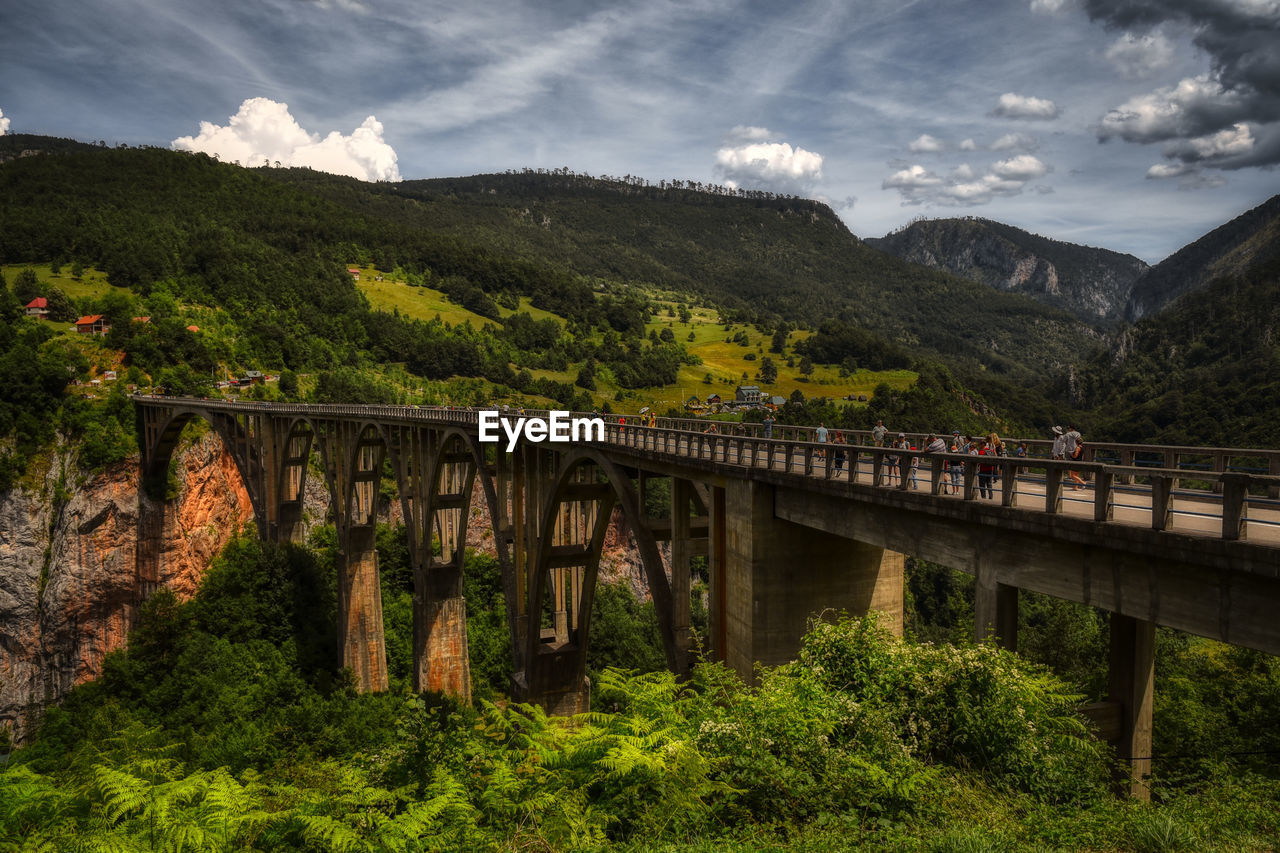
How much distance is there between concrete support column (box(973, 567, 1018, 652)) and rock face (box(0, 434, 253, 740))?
5893 centimetres

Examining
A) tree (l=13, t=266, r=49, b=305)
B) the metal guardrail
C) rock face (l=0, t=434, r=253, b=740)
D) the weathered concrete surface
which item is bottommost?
rock face (l=0, t=434, r=253, b=740)

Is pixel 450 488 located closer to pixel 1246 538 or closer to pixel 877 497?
pixel 877 497

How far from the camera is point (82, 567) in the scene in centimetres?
5156

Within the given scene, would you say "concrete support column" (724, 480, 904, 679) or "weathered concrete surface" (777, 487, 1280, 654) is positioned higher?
"weathered concrete surface" (777, 487, 1280, 654)

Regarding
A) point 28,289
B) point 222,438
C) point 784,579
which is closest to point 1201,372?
point 784,579

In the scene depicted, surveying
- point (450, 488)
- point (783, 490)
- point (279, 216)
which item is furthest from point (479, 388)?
point (783, 490)

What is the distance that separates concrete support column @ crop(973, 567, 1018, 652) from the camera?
11.0 metres

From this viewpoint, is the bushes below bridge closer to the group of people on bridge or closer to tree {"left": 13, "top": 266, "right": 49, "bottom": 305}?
the group of people on bridge

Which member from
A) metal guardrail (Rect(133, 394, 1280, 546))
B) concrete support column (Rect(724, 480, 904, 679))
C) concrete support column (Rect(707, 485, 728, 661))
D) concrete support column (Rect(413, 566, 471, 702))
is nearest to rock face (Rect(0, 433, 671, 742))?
concrete support column (Rect(413, 566, 471, 702))

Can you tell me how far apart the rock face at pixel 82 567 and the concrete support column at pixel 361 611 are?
20.1m

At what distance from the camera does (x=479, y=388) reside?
98875mm

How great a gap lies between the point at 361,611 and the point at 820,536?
3479 centimetres

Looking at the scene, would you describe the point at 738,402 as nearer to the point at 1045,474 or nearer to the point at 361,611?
the point at 361,611

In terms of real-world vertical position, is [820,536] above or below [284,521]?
above
